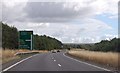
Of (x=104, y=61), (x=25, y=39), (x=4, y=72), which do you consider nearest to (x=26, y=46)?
(x=25, y=39)

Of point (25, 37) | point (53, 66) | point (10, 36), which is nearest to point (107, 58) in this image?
point (53, 66)

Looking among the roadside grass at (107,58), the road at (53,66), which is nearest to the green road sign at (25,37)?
the roadside grass at (107,58)

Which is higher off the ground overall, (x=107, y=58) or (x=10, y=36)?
(x=10, y=36)

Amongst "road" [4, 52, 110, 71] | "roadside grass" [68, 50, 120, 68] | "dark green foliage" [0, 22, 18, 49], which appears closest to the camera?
"road" [4, 52, 110, 71]

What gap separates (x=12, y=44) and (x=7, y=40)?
15.7 ft

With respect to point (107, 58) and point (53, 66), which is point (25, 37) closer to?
point (107, 58)

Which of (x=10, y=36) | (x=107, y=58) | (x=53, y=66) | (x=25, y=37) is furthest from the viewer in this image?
(x=10, y=36)

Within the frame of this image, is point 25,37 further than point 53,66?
Yes

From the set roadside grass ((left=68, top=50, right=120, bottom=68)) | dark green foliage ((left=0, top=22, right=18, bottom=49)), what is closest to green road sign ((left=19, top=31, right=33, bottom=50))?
roadside grass ((left=68, top=50, right=120, bottom=68))

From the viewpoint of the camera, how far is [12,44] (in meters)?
119

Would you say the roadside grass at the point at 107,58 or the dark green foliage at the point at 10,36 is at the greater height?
the dark green foliage at the point at 10,36

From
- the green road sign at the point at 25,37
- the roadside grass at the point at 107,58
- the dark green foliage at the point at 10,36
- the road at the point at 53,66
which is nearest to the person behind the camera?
the road at the point at 53,66

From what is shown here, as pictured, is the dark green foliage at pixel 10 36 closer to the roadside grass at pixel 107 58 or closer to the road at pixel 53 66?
the roadside grass at pixel 107 58

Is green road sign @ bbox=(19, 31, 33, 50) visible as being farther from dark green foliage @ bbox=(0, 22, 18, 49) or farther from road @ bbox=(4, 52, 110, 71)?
dark green foliage @ bbox=(0, 22, 18, 49)
